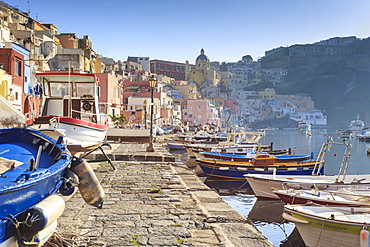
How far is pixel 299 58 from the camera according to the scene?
18525cm

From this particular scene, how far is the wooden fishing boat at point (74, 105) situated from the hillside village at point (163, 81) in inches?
29.9

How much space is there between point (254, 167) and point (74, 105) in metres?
9.66

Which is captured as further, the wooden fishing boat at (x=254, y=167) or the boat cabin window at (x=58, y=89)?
the wooden fishing boat at (x=254, y=167)

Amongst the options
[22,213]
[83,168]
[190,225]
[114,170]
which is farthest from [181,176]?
[22,213]

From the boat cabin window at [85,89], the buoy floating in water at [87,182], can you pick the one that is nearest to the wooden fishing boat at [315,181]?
the boat cabin window at [85,89]

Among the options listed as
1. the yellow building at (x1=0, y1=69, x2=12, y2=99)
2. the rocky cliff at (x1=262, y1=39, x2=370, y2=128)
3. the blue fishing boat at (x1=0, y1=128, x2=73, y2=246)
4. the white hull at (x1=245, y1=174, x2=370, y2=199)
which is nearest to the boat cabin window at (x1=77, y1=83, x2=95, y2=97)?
the white hull at (x1=245, y1=174, x2=370, y2=199)

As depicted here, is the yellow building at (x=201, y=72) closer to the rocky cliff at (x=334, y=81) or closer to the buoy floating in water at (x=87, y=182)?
the rocky cliff at (x=334, y=81)

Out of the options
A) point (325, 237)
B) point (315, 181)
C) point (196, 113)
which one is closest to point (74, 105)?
point (315, 181)

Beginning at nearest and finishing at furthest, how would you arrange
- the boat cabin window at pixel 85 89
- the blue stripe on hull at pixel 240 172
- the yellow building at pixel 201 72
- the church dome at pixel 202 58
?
the boat cabin window at pixel 85 89
the blue stripe on hull at pixel 240 172
the yellow building at pixel 201 72
the church dome at pixel 202 58

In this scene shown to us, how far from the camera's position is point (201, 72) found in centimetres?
12825

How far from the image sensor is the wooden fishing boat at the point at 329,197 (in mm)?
9922

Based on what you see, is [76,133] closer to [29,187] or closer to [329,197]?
[329,197]

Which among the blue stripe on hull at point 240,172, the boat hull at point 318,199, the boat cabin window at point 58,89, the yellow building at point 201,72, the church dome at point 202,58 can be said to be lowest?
the blue stripe on hull at point 240,172

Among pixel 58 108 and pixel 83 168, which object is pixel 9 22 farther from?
pixel 83 168
